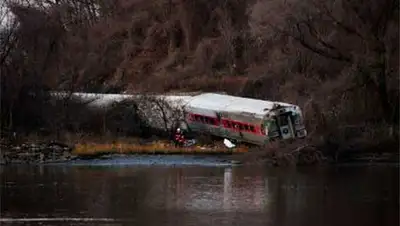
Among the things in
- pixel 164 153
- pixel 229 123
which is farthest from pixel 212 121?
pixel 164 153

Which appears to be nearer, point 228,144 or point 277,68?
point 228,144

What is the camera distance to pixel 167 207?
2048cm

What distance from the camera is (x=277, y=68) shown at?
1651 inches

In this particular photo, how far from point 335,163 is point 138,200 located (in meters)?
13.6

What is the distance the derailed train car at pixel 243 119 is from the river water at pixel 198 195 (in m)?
4.36

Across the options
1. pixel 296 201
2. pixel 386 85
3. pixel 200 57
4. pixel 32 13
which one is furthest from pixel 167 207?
pixel 200 57

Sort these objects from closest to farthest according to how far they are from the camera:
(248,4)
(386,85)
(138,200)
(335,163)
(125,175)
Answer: (138,200) < (125,175) < (335,163) < (386,85) < (248,4)

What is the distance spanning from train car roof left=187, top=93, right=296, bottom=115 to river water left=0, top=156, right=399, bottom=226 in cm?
556

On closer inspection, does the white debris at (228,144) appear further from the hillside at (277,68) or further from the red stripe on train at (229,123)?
the hillside at (277,68)

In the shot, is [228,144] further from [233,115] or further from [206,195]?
[206,195]

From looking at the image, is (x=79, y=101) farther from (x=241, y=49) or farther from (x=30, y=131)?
(x=241, y=49)

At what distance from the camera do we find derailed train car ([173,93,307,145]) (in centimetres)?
3600

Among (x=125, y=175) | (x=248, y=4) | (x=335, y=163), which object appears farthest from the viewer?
(x=248, y=4)

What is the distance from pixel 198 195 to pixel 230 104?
1595 cm
